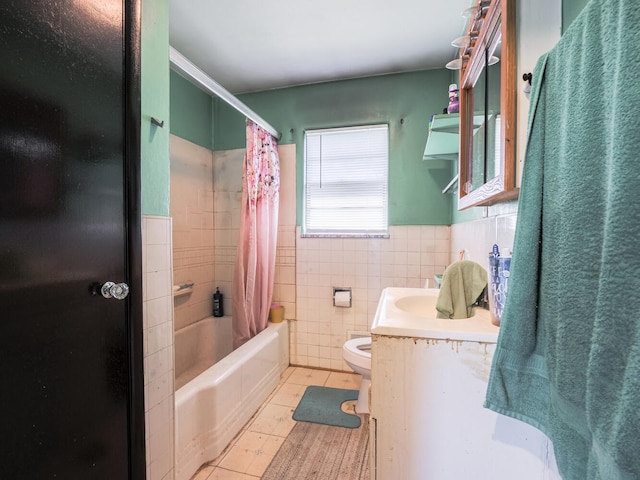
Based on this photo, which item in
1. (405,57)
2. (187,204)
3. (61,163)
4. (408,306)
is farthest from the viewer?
(187,204)

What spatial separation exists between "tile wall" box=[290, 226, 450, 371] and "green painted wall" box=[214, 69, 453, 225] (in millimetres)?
174

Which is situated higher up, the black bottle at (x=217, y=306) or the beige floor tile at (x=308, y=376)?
the black bottle at (x=217, y=306)

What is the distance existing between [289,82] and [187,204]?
133 cm

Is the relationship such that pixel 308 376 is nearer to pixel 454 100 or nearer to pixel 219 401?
pixel 219 401

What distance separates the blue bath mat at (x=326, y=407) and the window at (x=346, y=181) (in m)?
1.23

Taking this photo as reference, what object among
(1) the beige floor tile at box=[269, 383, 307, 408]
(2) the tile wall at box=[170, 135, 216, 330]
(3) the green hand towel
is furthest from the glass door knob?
(1) the beige floor tile at box=[269, 383, 307, 408]

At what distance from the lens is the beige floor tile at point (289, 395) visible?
206 cm

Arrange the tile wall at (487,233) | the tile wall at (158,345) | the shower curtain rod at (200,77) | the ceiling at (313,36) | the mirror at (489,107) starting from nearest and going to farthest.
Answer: the mirror at (489,107)
the tile wall at (487,233)
the tile wall at (158,345)
the shower curtain rod at (200,77)
the ceiling at (313,36)

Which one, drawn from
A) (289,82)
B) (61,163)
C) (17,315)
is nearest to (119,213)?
(61,163)

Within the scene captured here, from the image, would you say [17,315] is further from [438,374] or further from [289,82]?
[289,82]

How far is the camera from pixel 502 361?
24.8 inches

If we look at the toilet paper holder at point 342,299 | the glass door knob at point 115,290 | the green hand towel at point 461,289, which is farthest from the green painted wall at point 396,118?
the glass door knob at point 115,290

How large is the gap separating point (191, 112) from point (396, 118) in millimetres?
1690

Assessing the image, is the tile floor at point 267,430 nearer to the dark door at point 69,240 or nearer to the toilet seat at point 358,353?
the toilet seat at point 358,353
